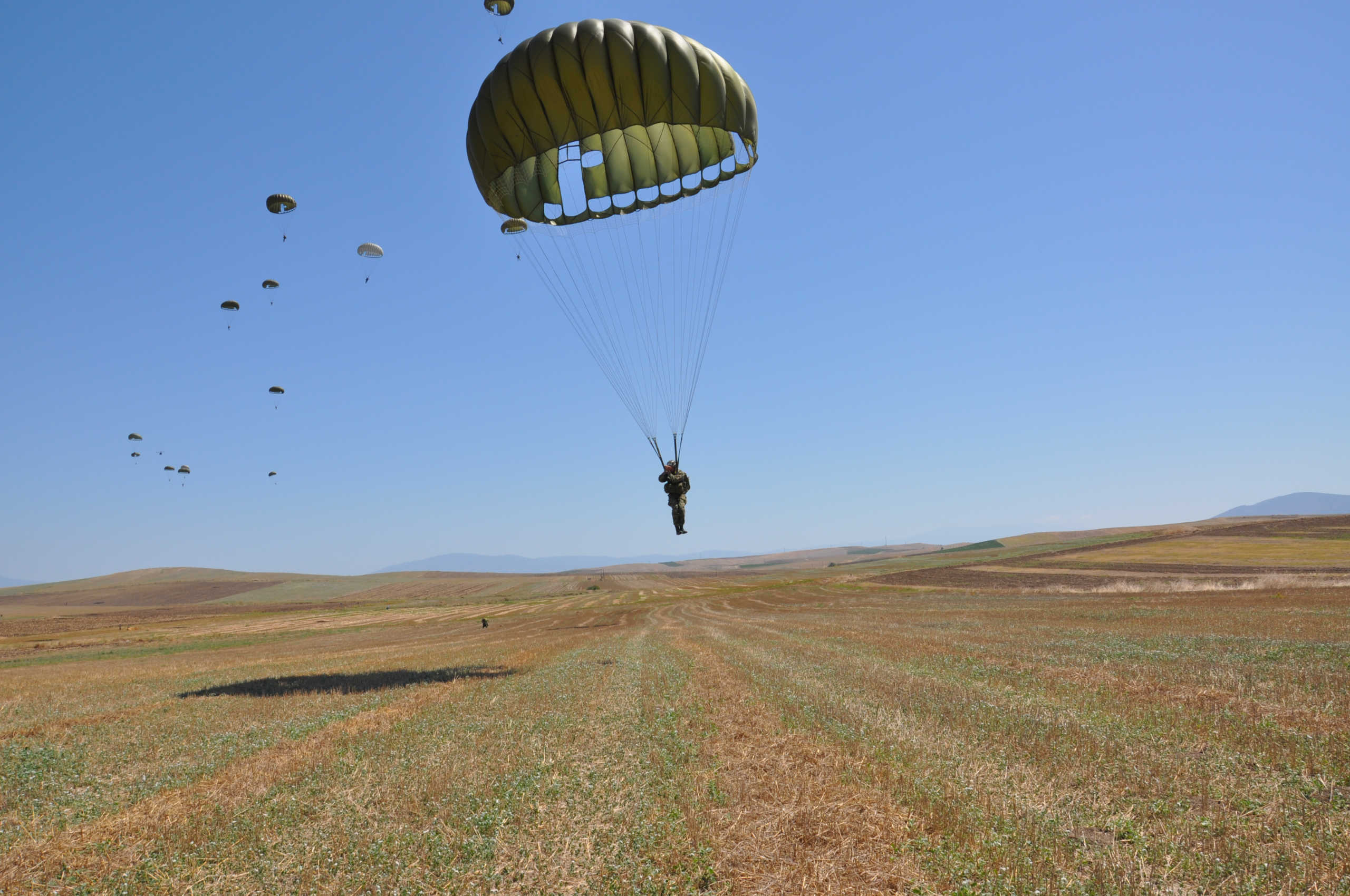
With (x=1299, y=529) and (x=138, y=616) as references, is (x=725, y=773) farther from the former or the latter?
(x=138, y=616)

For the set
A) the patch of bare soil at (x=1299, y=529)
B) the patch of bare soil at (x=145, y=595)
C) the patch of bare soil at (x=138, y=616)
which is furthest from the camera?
the patch of bare soil at (x=145, y=595)

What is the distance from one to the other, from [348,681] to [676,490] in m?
12.8

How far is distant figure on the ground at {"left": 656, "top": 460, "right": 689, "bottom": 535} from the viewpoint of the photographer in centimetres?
2389

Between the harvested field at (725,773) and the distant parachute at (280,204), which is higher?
the distant parachute at (280,204)

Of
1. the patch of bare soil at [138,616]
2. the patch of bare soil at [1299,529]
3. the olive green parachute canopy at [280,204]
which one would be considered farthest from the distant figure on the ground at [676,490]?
the patch of bare soil at [1299,529]

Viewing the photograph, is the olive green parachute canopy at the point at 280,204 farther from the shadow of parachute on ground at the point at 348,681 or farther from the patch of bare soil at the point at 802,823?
the patch of bare soil at the point at 802,823

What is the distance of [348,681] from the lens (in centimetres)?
2088

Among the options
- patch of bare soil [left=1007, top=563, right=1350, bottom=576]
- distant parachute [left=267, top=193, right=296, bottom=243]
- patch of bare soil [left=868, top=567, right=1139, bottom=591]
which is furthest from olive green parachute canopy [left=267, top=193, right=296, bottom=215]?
patch of bare soil [left=1007, top=563, right=1350, bottom=576]

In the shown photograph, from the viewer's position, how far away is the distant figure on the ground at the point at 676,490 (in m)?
23.9

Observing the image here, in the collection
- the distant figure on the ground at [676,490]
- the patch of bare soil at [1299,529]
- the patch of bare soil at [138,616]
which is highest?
the distant figure on the ground at [676,490]

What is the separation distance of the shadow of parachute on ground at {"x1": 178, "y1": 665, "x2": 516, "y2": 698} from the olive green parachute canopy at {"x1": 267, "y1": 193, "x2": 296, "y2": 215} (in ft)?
89.5

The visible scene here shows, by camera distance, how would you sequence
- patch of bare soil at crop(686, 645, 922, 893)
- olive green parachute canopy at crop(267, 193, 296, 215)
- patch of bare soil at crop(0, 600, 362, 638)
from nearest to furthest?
patch of bare soil at crop(686, 645, 922, 893) < olive green parachute canopy at crop(267, 193, 296, 215) < patch of bare soil at crop(0, 600, 362, 638)

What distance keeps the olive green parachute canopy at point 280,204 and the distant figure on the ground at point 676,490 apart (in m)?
29.1

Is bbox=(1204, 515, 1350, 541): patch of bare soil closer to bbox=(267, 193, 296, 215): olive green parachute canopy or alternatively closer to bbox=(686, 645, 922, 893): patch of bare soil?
bbox=(686, 645, 922, 893): patch of bare soil
